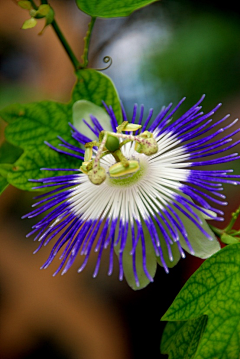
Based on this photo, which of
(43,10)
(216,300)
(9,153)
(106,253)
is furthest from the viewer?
(106,253)

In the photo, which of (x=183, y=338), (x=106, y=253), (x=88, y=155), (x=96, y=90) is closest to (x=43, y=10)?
(x=96, y=90)

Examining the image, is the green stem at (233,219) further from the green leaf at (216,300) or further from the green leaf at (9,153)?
the green leaf at (9,153)

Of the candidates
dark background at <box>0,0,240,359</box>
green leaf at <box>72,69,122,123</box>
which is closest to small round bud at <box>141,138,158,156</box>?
green leaf at <box>72,69,122,123</box>

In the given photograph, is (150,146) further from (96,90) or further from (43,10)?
(43,10)

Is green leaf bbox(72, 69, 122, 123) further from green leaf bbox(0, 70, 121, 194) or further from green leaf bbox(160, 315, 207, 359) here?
green leaf bbox(160, 315, 207, 359)

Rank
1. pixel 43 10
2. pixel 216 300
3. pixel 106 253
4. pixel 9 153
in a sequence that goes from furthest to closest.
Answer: pixel 106 253 < pixel 9 153 < pixel 43 10 < pixel 216 300

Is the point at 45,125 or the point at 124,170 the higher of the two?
the point at 45,125

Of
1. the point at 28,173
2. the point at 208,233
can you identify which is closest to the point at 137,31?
the point at 28,173
